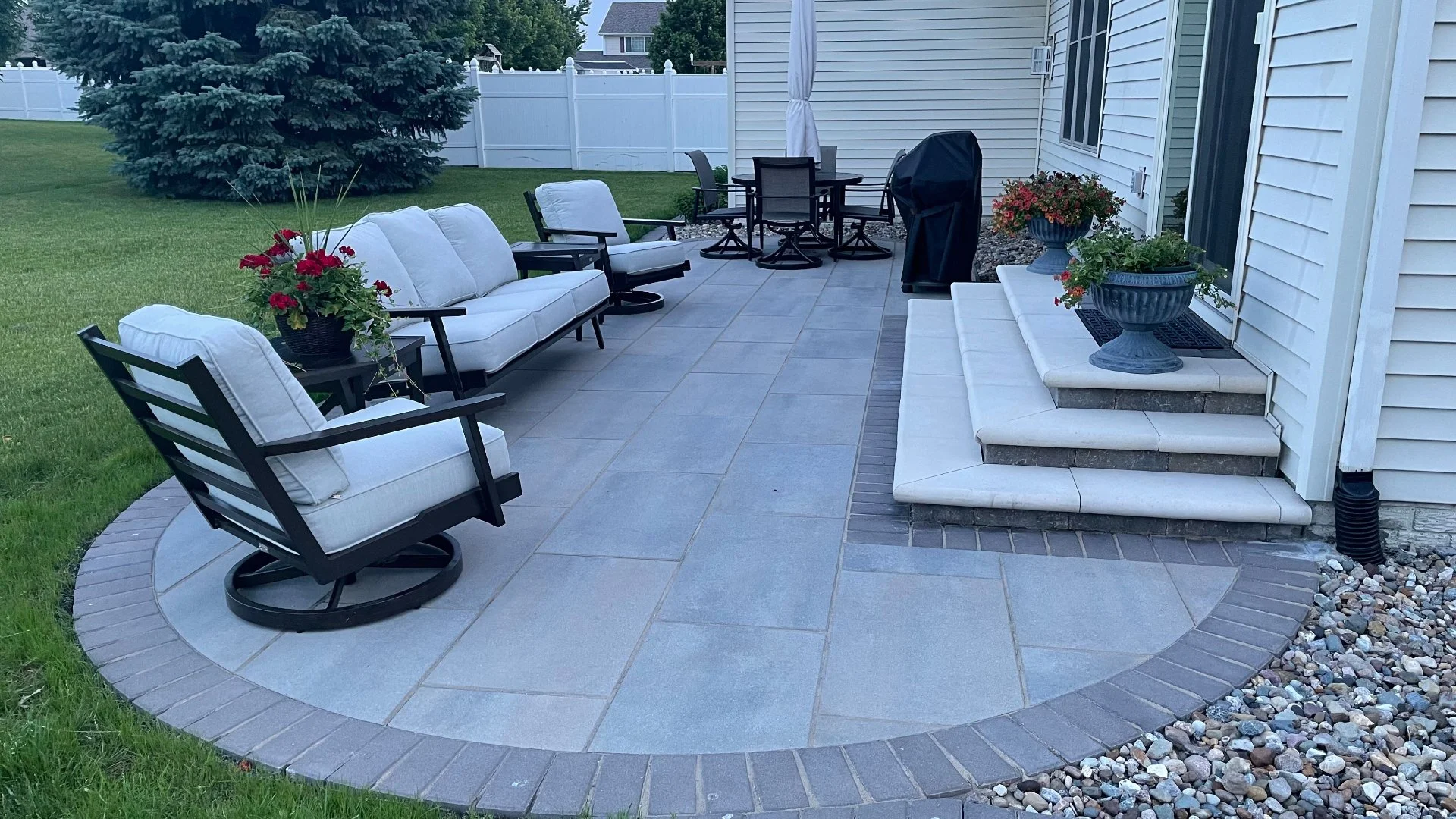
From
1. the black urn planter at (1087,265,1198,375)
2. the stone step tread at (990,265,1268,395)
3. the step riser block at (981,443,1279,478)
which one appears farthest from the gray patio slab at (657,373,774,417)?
the black urn planter at (1087,265,1198,375)

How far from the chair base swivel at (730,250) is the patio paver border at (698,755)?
730 centimetres

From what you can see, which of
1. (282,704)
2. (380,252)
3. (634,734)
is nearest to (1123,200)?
(380,252)

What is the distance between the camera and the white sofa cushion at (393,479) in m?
2.99

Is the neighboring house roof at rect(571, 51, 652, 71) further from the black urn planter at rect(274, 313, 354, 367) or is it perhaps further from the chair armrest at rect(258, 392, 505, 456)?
the chair armrest at rect(258, 392, 505, 456)

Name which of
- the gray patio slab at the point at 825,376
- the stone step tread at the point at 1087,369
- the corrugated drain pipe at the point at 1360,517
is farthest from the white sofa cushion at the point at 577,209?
the corrugated drain pipe at the point at 1360,517

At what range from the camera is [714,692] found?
9.01 ft

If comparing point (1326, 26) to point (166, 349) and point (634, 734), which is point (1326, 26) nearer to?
point (634, 734)

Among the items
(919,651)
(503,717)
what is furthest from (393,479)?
(919,651)

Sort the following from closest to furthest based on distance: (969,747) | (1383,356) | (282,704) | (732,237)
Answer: (969,747) → (282,704) → (1383,356) → (732,237)

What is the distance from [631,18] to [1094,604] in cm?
6761

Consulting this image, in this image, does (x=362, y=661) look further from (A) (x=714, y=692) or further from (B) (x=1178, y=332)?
(B) (x=1178, y=332)

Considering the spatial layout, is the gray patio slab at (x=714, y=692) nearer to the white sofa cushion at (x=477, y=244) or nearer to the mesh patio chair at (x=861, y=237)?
the white sofa cushion at (x=477, y=244)

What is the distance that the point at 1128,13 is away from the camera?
692 cm

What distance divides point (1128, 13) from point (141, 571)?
6.55m
